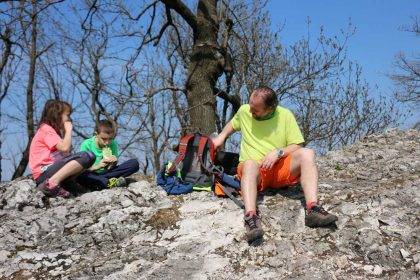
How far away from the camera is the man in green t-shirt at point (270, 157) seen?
413 centimetres

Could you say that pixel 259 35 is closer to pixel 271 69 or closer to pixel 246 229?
pixel 271 69

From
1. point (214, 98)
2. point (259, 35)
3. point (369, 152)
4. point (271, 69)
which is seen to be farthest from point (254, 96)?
point (259, 35)

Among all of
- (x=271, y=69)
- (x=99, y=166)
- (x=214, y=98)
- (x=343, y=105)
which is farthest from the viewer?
(x=343, y=105)

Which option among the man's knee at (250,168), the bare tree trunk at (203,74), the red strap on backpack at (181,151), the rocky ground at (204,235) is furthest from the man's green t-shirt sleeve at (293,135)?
the bare tree trunk at (203,74)

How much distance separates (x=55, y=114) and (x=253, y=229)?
273cm

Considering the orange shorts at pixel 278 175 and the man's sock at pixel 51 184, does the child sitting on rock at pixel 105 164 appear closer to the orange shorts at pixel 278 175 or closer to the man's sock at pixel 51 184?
the man's sock at pixel 51 184

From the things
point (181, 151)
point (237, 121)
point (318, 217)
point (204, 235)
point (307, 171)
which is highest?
point (237, 121)

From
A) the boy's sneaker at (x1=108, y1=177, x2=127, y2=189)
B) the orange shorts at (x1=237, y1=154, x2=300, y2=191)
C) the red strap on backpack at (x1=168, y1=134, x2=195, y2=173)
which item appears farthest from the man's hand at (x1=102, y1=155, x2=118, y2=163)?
the orange shorts at (x1=237, y1=154, x2=300, y2=191)

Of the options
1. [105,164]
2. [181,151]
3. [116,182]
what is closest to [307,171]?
[181,151]

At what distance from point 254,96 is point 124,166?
195 cm

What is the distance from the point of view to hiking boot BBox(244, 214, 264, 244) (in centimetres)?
392

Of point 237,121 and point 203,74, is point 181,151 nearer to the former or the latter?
point 237,121

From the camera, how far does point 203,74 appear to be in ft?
28.4

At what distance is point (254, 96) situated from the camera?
4613mm
